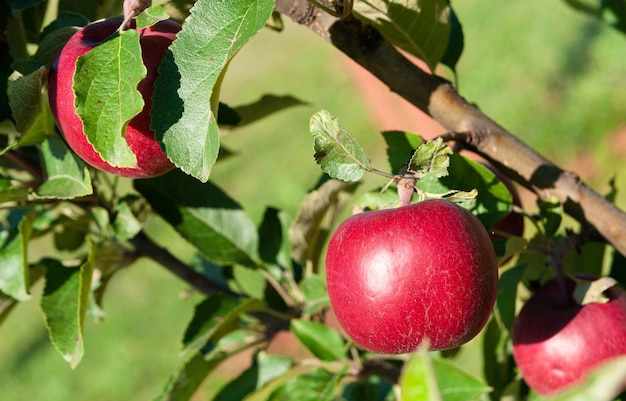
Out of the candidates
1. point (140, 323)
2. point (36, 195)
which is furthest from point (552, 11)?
point (36, 195)

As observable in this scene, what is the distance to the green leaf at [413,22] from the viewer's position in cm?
75

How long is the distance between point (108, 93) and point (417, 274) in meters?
0.27

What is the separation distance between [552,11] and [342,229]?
157 inches

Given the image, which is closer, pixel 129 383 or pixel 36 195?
pixel 36 195

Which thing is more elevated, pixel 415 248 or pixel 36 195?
pixel 415 248

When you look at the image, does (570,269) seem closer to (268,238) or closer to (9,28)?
(268,238)

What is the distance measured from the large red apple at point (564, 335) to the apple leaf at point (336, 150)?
11.1 inches

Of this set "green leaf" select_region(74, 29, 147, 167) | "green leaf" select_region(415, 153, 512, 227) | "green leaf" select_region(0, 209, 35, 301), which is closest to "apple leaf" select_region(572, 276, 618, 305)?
"green leaf" select_region(415, 153, 512, 227)

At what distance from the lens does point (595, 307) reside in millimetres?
802

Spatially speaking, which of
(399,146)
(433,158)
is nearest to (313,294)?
(399,146)

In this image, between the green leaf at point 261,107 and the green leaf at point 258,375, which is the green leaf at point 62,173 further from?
the green leaf at point 258,375

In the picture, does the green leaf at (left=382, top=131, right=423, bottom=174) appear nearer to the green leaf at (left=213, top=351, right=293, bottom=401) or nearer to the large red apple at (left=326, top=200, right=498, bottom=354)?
the large red apple at (left=326, top=200, right=498, bottom=354)

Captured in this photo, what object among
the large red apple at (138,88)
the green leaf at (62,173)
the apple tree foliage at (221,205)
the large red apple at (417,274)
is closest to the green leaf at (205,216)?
the apple tree foliage at (221,205)

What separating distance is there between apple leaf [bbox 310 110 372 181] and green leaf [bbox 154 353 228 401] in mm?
365
